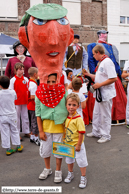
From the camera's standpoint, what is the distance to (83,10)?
11266 millimetres

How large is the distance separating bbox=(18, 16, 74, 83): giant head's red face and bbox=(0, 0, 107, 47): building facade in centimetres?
885

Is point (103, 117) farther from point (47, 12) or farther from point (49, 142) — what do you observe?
point (47, 12)

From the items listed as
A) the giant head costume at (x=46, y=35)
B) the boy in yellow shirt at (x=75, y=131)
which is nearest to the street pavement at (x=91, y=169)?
the boy in yellow shirt at (x=75, y=131)

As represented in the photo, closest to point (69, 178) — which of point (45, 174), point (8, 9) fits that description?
point (45, 174)

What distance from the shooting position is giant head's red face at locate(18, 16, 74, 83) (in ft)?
7.47

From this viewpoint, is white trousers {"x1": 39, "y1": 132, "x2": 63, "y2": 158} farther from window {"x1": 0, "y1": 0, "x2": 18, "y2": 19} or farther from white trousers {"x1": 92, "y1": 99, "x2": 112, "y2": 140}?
window {"x1": 0, "y1": 0, "x2": 18, "y2": 19}

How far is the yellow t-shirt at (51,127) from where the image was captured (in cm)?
250

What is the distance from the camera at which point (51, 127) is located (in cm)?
251

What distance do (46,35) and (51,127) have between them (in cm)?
103

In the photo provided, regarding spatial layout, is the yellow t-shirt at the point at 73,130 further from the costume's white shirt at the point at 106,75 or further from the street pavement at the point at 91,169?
the costume's white shirt at the point at 106,75

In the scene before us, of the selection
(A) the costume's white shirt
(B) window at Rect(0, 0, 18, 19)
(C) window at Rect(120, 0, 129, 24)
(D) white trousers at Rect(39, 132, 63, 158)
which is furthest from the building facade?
(D) white trousers at Rect(39, 132, 63, 158)

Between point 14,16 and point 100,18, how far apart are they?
4581 millimetres

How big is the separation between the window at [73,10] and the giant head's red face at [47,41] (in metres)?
9.23

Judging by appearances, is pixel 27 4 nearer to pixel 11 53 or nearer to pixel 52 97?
pixel 11 53
